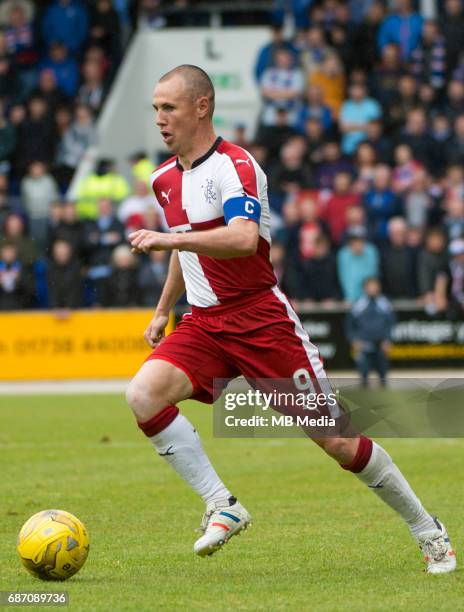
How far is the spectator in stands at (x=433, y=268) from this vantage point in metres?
20.9

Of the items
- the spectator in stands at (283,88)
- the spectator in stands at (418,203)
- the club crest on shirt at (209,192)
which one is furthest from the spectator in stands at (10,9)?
the club crest on shirt at (209,192)

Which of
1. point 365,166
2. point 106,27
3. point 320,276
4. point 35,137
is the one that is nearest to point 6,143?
point 35,137

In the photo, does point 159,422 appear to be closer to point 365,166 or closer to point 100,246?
point 100,246

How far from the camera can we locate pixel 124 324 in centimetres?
2167

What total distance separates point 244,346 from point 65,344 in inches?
592

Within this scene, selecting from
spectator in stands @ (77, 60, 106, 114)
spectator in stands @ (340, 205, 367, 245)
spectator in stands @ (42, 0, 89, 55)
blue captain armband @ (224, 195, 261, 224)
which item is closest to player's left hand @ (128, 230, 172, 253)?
blue captain armband @ (224, 195, 261, 224)

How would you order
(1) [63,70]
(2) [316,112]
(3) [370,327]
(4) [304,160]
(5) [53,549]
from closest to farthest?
(5) [53,549], (3) [370,327], (4) [304,160], (2) [316,112], (1) [63,70]

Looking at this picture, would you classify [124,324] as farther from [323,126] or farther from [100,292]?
[323,126]

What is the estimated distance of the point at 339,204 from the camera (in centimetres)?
2167

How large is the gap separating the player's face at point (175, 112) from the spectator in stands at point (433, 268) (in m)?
14.1

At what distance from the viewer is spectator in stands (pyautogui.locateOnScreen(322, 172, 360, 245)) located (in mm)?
21641

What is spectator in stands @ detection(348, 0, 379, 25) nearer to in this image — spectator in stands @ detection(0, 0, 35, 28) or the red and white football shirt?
spectator in stands @ detection(0, 0, 35, 28)

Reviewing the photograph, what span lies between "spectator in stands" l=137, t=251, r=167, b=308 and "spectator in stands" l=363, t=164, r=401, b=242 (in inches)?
127

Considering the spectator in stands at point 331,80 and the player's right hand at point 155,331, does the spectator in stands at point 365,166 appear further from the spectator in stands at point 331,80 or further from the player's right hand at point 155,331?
the player's right hand at point 155,331
